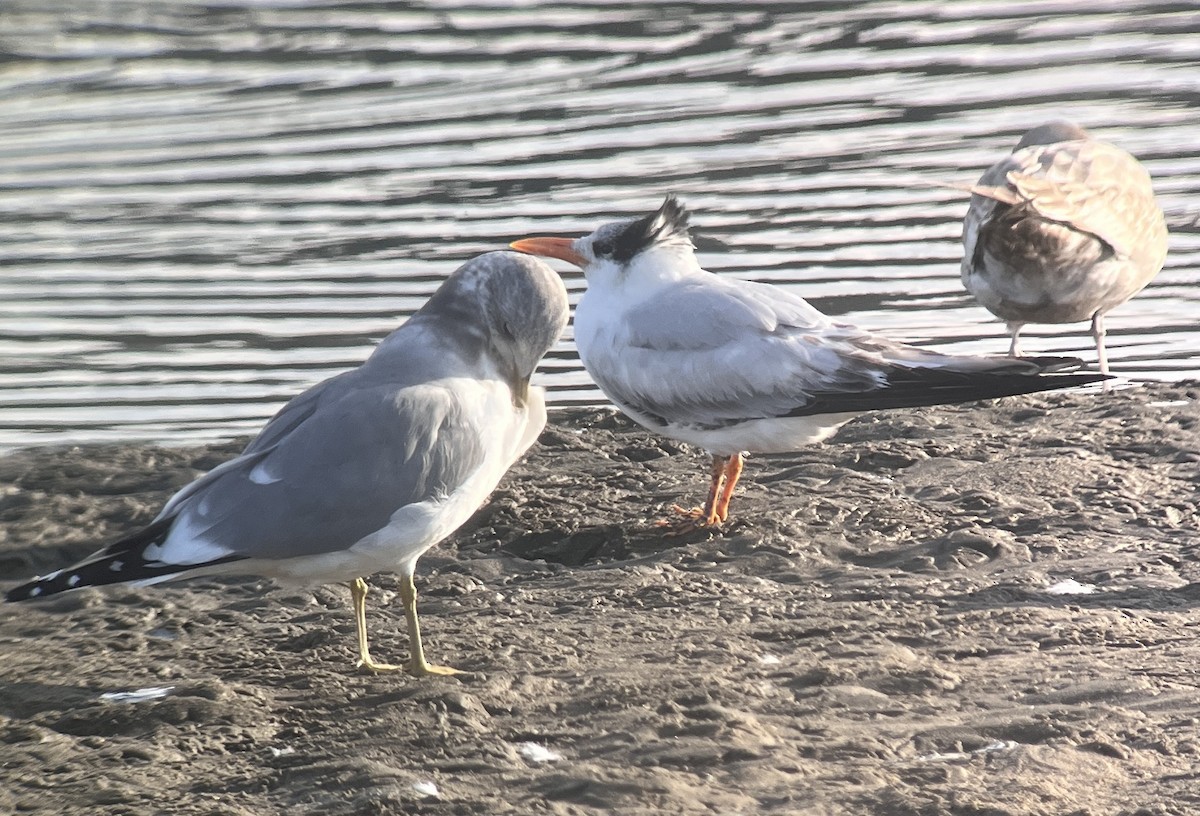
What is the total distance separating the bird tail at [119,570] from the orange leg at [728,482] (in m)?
2.17

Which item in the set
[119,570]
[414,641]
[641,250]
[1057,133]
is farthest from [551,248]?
[1057,133]

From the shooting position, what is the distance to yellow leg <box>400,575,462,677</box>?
4953 millimetres

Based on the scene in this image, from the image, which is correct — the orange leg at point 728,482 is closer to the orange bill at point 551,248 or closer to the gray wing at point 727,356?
the gray wing at point 727,356

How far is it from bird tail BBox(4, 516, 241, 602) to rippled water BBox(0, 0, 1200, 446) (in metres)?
2.96

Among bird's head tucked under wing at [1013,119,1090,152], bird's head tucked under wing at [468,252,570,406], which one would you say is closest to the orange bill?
bird's head tucked under wing at [468,252,570,406]

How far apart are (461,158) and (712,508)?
6.30 m

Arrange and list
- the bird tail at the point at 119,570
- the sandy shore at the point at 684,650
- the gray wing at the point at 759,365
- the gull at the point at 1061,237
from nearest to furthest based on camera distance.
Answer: the sandy shore at the point at 684,650 < the bird tail at the point at 119,570 < the gray wing at the point at 759,365 < the gull at the point at 1061,237

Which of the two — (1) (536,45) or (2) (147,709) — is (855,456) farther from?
(1) (536,45)

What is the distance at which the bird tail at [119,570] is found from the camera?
459 centimetres

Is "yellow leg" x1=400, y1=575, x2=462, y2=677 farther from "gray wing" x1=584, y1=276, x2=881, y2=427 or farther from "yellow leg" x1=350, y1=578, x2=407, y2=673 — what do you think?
"gray wing" x1=584, y1=276, x2=881, y2=427

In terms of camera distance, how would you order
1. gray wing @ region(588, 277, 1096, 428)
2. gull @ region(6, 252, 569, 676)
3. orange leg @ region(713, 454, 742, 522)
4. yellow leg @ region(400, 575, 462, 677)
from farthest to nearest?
→ orange leg @ region(713, 454, 742, 522)
gray wing @ region(588, 277, 1096, 428)
yellow leg @ region(400, 575, 462, 677)
gull @ region(6, 252, 569, 676)

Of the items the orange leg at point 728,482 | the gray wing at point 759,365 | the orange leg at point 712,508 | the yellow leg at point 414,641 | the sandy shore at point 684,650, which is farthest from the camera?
the orange leg at point 728,482

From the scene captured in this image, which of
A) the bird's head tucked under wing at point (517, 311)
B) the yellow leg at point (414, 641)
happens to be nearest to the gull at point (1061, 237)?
the bird's head tucked under wing at point (517, 311)

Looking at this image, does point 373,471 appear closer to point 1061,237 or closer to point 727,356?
point 727,356
